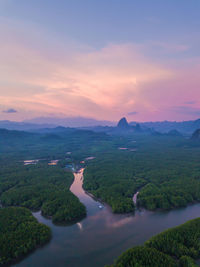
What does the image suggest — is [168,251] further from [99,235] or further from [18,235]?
[18,235]

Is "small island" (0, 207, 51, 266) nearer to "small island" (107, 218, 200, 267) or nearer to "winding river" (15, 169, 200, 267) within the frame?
"winding river" (15, 169, 200, 267)

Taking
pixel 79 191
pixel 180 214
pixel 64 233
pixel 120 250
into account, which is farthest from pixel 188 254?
pixel 79 191

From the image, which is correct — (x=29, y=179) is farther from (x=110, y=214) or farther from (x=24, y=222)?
(x=110, y=214)

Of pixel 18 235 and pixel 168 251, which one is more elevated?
pixel 18 235

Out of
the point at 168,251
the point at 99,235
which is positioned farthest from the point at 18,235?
the point at 168,251

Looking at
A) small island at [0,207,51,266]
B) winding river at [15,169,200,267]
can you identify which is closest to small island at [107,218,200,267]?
winding river at [15,169,200,267]

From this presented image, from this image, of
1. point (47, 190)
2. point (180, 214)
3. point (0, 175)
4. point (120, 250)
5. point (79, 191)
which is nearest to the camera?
point (120, 250)

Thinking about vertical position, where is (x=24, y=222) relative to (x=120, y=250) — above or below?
above

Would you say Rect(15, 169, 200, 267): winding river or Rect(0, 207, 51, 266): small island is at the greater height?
Rect(0, 207, 51, 266): small island

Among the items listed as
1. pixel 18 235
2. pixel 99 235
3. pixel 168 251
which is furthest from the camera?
pixel 99 235
